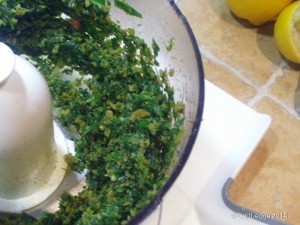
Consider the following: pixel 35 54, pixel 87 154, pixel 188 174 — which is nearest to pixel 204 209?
pixel 188 174

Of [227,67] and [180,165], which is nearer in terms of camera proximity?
[180,165]

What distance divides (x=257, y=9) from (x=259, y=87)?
12cm

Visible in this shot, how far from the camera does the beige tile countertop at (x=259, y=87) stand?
0.62 meters

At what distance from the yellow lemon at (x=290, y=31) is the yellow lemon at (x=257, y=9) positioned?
0.04 feet

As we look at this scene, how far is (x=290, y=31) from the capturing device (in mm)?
647

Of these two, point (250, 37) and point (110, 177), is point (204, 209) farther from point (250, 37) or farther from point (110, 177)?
point (250, 37)

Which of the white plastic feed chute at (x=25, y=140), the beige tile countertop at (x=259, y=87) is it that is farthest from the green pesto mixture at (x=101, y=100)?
the beige tile countertop at (x=259, y=87)

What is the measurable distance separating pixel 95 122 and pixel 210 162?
0.49 ft

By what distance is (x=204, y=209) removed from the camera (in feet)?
1.72

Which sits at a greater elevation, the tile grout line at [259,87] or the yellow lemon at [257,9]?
the yellow lemon at [257,9]

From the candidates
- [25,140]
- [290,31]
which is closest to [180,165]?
[25,140]

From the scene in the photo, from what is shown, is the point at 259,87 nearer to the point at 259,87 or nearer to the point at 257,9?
the point at 259,87

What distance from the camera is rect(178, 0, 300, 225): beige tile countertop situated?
62cm

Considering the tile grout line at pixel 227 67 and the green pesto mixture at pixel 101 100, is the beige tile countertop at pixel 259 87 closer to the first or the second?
the tile grout line at pixel 227 67
